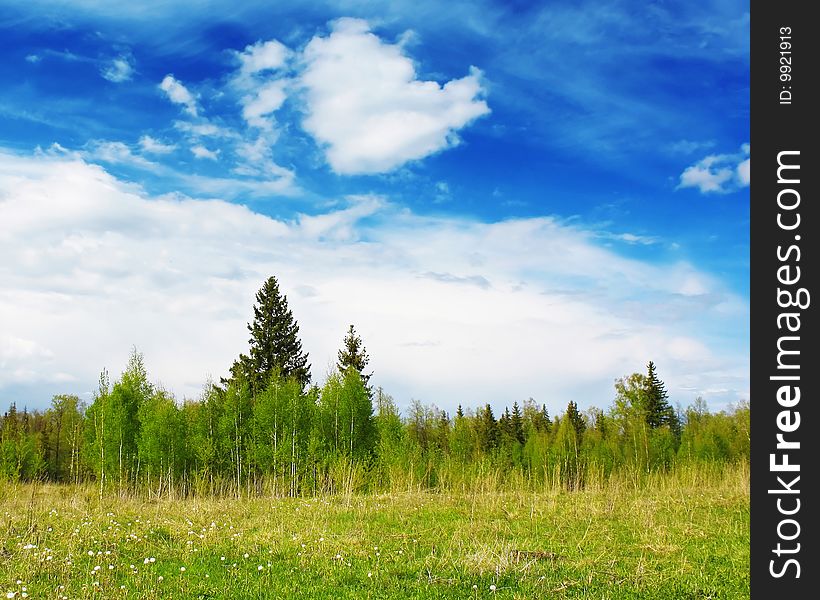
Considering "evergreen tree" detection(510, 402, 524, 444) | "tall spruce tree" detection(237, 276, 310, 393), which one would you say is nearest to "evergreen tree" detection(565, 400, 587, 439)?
"evergreen tree" detection(510, 402, 524, 444)

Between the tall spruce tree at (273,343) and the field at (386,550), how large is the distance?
2720 cm

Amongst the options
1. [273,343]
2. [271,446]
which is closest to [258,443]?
[271,446]

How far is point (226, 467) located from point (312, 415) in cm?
420

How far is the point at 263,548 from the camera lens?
9.10 meters

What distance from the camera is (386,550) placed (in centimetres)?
898

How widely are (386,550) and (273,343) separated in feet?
112
